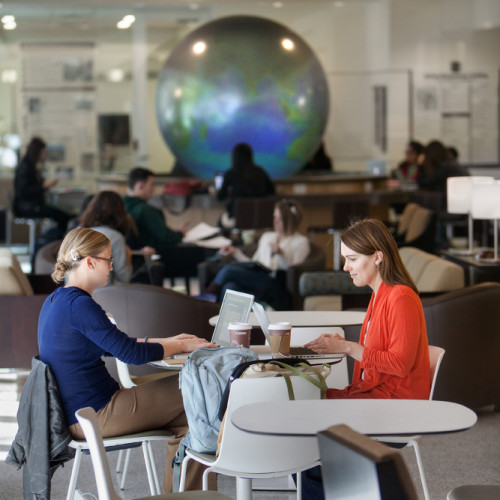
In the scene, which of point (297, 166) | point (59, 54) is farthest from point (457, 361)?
point (59, 54)

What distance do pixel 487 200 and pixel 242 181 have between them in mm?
3939

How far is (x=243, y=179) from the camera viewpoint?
366 inches

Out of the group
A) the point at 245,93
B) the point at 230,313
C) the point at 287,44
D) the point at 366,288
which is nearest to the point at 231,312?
the point at 230,313

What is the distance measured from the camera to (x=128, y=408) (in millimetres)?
3094

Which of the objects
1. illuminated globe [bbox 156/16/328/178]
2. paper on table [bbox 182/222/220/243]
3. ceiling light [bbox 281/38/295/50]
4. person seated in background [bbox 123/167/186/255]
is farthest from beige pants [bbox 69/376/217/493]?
ceiling light [bbox 281/38/295/50]

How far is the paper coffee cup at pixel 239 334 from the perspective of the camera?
10.3ft

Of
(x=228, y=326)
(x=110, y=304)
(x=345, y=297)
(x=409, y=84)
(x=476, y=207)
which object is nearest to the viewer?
(x=228, y=326)

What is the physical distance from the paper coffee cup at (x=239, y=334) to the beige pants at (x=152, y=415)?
0.25 m

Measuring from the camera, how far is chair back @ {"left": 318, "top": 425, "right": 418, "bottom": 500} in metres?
1.67

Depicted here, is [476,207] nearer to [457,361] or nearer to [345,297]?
[345,297]

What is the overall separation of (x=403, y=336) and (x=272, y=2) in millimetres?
12732

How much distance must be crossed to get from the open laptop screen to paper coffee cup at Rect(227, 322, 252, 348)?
0.48ft

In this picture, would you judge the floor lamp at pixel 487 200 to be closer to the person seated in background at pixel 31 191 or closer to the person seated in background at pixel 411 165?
the person seated in background at pixel 31 191

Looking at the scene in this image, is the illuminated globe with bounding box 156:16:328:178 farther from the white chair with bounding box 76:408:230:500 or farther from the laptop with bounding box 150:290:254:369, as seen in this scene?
the white chair with bounding box 76:408:230:500
